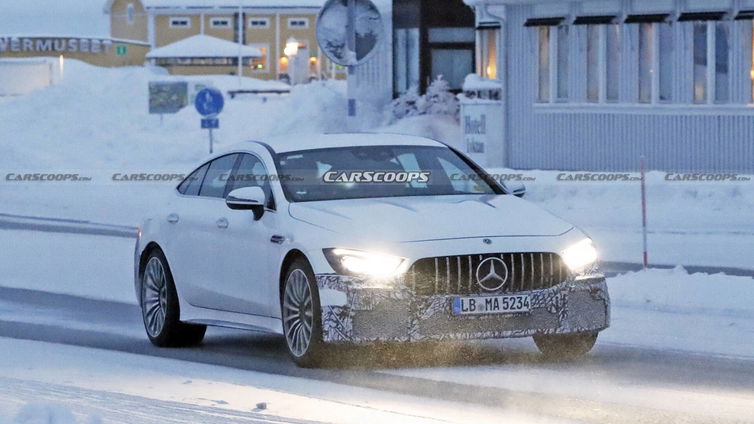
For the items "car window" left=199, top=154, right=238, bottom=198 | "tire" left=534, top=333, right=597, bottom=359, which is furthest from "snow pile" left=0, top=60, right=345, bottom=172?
"tire" left=534, top=333, right=597, bottom=359

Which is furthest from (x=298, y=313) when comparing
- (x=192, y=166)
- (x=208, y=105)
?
(x=192, y=166)

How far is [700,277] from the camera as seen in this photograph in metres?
15.5

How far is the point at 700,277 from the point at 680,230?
911 cm

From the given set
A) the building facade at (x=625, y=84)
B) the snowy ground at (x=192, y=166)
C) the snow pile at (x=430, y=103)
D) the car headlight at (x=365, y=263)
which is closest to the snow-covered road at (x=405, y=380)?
the car headlight at (x=365, y=263)

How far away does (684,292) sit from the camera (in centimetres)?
1477

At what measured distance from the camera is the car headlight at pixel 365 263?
35.0ft

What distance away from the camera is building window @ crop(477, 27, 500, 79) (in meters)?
42.7

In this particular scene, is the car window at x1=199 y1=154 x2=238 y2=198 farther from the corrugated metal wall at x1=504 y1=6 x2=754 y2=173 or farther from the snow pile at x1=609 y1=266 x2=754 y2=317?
the corrugated metal wall at x1=504 y1=6 x2=754 y2=173

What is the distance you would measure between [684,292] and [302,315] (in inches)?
184

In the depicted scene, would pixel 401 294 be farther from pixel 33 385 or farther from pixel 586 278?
pixel 33 385

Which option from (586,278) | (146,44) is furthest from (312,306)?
(146,44)

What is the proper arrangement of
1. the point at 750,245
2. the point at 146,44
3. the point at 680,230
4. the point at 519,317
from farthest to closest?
1. the point at 146,44
2. the point at 680,230
3. the point at 750,245
4. the point at 519,317

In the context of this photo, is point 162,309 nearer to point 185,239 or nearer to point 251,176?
point 185,239

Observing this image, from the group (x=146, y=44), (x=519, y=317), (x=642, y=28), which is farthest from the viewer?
(x=146, y=44)
